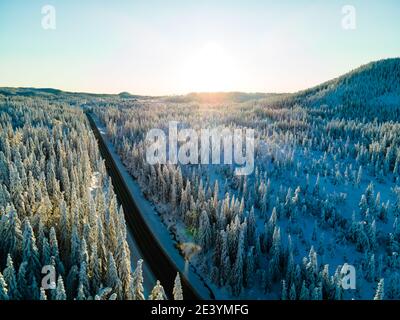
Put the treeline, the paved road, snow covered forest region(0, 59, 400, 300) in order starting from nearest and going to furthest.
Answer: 1. snow covered forest region(0, 59, 400, 300)
2. the paved road
3. the treeline

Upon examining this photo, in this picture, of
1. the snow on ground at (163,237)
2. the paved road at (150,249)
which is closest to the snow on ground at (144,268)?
the snow on ground at (163,237)

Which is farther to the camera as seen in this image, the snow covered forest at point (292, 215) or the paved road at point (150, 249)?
the snow covered forest at point (292, 215)

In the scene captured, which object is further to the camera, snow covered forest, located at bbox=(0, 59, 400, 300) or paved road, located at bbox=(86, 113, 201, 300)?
paved road, located at bbox=(86, 113, 201, 300)

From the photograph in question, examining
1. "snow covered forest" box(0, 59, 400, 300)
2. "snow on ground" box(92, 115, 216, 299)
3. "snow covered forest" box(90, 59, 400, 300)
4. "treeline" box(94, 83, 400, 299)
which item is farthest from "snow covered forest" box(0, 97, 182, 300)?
"treeline" box(94, 83, 400, 299)

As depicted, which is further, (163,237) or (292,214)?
(292,214)

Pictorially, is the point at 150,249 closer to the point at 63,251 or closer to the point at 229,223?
the point at 229,223

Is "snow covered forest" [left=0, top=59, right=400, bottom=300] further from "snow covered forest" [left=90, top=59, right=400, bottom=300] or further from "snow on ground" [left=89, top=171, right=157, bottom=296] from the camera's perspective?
"snow on ground" [left=89, top=171, right=157, bottom=296]

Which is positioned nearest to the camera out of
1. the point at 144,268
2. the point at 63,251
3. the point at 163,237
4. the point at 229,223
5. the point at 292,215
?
the point at 63,251

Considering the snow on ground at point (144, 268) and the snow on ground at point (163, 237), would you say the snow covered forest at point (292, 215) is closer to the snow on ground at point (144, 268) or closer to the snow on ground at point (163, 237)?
the snow on ground at point (163, 237)

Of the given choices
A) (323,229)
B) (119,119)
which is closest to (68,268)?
(323,229)

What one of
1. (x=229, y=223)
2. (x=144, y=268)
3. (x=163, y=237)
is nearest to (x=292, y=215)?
(x=229, y=223)

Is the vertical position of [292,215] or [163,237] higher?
[292,215]
